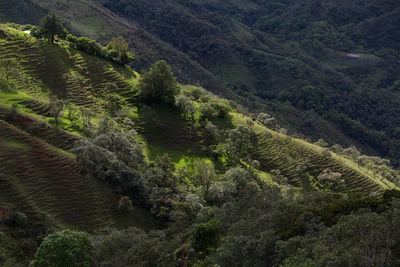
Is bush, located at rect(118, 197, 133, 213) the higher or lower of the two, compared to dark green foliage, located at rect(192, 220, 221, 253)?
lower

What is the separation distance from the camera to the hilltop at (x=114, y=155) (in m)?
52.5

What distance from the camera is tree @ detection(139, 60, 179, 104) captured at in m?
90.6

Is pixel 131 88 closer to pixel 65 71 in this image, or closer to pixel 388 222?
pixel 65 71

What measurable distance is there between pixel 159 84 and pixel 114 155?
35.4 m

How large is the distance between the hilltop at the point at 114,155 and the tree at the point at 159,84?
746 millimetres

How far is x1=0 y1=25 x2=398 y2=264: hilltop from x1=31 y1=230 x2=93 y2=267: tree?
10209 mm

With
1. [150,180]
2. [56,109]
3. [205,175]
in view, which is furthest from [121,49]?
[205,175]

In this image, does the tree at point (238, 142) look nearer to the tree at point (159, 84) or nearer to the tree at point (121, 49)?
the tree at point (159, 84)

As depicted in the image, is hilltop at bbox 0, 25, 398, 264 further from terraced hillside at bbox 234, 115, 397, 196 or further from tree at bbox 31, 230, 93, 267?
tree at bbox 31, 230, 93, 267

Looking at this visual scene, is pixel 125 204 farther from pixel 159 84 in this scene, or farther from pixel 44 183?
pixel 159 84

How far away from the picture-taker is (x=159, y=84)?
9144cm

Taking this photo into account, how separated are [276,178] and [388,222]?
171ft

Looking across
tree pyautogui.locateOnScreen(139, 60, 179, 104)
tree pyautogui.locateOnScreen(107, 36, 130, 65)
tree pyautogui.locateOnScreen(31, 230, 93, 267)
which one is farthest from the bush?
tree pyautogui.locateOnScreen(107, 36, 130, 65)

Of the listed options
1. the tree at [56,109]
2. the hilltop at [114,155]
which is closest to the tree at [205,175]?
the hilltop at [114,155]
